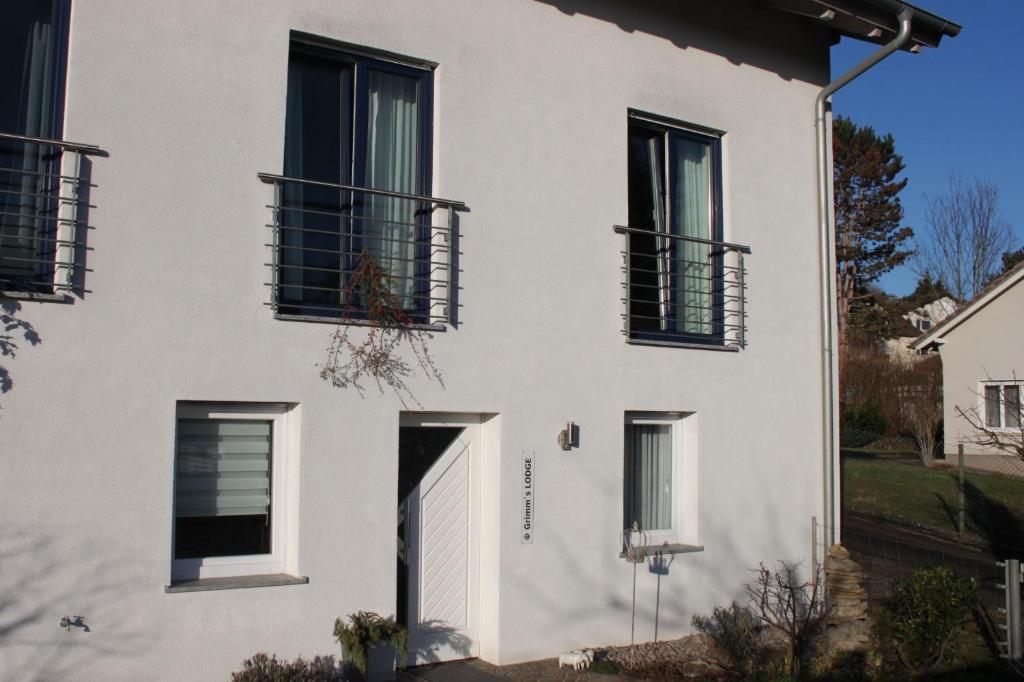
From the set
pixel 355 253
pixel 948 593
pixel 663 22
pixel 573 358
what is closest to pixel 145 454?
pixel 355 253

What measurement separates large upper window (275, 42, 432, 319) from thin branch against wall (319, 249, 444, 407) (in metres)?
0.04

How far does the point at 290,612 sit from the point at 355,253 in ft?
9.06

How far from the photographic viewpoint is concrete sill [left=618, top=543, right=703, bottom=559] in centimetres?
919

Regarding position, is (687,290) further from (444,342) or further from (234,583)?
(234,583)

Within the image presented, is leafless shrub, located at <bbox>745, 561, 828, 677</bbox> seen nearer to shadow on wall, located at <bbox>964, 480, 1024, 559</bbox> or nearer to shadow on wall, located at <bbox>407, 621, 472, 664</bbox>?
shadow on wall, located at <bbox>407, 621, 472, 664</bbox>

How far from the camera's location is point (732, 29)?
10.4 metres

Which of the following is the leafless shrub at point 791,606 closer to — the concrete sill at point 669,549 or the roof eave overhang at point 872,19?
the concrete sill at point 669,549

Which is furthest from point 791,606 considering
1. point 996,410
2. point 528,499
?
point 996,410

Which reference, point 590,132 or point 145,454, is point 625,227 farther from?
point 145,454

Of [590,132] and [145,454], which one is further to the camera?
[590,132]

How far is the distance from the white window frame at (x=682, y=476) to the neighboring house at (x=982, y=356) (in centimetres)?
1691

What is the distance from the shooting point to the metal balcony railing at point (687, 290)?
9.72m

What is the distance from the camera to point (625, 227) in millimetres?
9289

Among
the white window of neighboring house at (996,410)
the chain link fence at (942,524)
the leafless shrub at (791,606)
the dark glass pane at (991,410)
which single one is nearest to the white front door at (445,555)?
the leafless shrub at (791,606)
